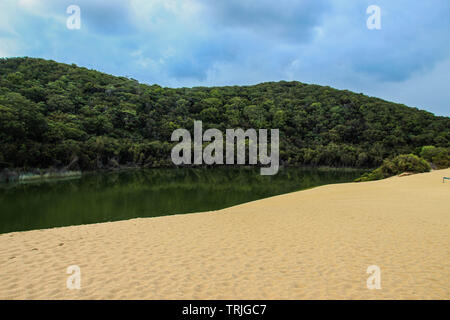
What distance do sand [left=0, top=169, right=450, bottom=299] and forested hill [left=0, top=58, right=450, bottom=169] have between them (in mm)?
25521

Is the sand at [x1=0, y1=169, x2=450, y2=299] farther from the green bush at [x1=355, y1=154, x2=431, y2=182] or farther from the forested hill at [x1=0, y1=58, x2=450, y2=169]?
the forested hill at [x1=0, y1=58, x2=450, y2=169]

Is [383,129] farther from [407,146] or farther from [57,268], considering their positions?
[57,268]

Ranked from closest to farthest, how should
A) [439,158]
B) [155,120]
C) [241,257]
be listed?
[241,257]
[439,158]
[155,120]

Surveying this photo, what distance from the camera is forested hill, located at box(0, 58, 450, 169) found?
32.8 m

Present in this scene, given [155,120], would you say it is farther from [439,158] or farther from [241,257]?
[241,257]

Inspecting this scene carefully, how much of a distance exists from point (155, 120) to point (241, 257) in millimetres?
63483

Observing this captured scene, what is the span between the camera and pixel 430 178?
746 inches

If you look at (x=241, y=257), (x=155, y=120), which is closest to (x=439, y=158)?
(x=241, y=257)

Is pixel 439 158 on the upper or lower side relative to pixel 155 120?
lower

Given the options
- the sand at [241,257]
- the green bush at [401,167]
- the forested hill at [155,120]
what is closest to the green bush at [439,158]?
the green bush at [401,167]

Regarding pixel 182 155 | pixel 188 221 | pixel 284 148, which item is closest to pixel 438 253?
pixel 188 221

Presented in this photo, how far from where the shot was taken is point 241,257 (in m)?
5.91

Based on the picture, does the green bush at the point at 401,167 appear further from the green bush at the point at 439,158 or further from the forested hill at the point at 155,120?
the forested hill at the point at 155,120

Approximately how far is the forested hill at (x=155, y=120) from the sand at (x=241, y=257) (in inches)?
1005
